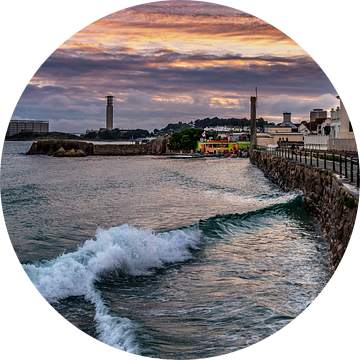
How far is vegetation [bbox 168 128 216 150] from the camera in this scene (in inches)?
4637

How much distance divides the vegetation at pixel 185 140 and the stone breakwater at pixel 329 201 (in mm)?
88328

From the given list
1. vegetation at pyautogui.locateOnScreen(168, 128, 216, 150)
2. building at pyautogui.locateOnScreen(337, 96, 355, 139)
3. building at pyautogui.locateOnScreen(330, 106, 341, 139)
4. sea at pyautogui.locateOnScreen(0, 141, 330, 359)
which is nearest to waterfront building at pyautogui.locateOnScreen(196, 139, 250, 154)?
vegetation at pyautogui.locateOnScreen(168, 128, 216, 150)

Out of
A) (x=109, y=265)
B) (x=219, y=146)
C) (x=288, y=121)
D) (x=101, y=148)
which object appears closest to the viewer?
(x=109, y=265)

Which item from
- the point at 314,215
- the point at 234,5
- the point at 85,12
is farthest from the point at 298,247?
the point at 85,12

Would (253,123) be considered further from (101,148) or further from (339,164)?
(339,164)

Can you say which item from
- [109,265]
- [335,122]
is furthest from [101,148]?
[109,265]

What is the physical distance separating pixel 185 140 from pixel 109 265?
10923 centimetres

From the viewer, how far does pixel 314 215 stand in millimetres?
16672

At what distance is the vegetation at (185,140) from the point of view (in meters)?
118

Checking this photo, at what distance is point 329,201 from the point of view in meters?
13.0

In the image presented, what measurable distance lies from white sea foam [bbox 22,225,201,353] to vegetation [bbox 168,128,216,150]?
343ft

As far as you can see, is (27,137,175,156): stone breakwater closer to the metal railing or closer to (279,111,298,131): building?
(279,111,298,131): building

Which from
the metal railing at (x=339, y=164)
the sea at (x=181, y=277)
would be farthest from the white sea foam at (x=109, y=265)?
the metal railing at (x=339, y=164)

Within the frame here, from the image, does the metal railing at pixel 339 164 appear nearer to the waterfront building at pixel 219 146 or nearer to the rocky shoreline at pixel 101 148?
the waterfront building at pixel 219 146
